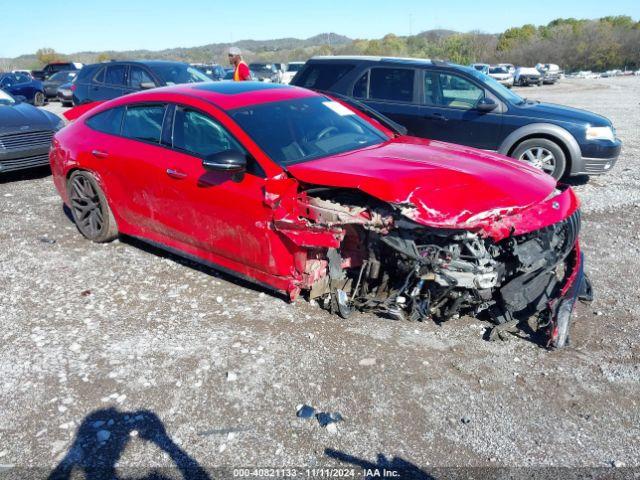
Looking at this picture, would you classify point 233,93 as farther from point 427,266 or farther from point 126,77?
point 126,77

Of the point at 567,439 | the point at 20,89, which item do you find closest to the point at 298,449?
the point at 567,439

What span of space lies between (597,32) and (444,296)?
202 ft

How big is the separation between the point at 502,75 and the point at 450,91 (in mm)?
26583

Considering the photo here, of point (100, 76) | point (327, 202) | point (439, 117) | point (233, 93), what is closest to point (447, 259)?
point (327, 202)

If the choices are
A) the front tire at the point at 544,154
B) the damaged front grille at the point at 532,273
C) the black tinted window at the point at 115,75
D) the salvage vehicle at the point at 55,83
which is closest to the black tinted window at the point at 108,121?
the damaged front grille at the point at 532,273

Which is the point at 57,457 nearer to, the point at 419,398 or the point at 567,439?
the point at 419,398

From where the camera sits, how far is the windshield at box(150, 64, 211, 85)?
34.3 ft

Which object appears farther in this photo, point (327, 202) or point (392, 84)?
point (392, 84)

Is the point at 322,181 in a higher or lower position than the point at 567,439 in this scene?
higher

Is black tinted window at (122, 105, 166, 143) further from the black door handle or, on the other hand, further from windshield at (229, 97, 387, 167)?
the black door handle

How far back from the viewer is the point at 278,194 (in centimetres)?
383

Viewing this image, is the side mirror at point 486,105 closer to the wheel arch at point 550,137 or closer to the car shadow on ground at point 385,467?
the wheel arch at point 550,137

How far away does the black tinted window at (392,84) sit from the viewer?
7820 mm

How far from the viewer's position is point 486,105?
746 cm
